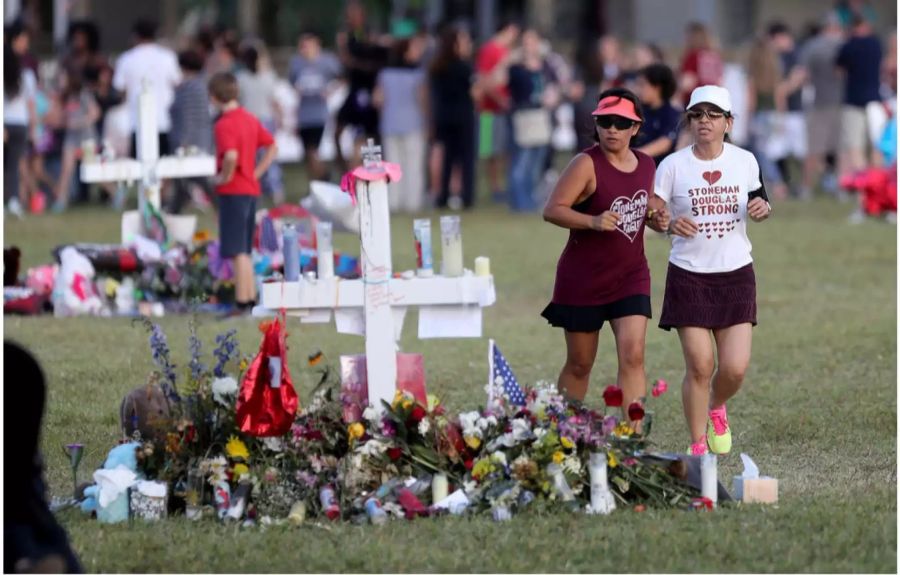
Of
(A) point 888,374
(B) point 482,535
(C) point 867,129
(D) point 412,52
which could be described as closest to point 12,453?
(B) point 482,535

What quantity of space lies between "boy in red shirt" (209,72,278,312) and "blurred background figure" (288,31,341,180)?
32.0ft

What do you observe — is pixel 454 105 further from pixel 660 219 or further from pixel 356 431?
pixel 356 431

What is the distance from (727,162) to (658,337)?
4.76m

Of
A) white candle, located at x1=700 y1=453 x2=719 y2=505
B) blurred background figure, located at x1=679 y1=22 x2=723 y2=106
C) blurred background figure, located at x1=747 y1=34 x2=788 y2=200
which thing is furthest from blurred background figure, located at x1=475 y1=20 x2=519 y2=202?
white candle, located at x1=700 y1=453 x2=719 y2=505

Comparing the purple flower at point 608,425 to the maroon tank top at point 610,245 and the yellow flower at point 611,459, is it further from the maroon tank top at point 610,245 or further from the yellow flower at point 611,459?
the maroon tank top at point 610,245

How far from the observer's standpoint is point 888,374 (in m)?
11.2

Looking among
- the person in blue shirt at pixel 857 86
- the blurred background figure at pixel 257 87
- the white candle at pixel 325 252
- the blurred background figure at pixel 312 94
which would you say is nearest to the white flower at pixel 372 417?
the white candle at pixel 325 252

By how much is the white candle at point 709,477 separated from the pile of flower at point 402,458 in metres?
0.08

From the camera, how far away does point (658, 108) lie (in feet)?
45.4

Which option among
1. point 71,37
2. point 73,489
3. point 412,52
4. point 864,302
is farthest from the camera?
point 71,37

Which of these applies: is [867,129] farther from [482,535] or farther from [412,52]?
[482,535]

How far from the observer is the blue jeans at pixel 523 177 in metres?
22.7

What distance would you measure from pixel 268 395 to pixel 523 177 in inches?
623

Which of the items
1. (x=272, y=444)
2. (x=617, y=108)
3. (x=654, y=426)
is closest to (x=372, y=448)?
(x=272, y=444)
